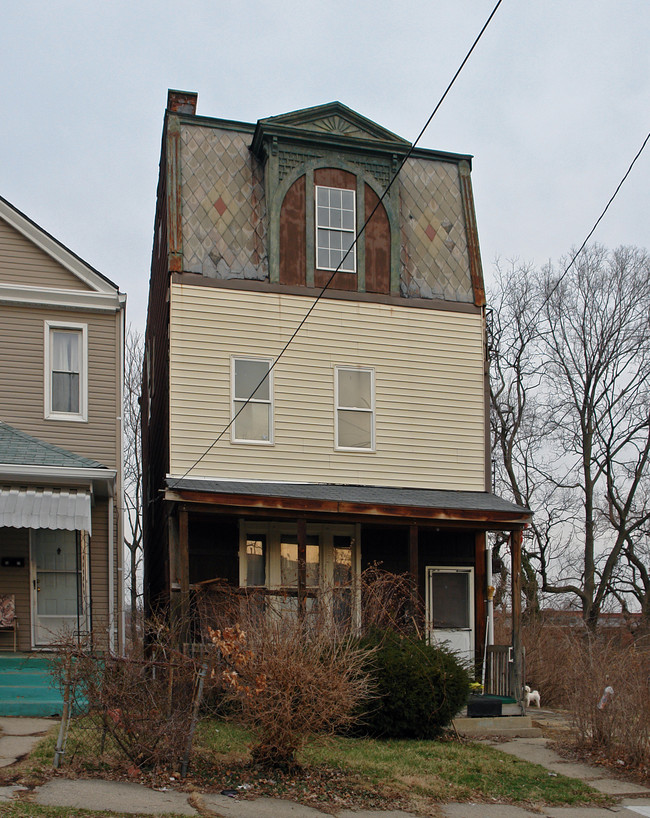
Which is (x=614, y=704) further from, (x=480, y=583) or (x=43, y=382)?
(x=43, y=382)

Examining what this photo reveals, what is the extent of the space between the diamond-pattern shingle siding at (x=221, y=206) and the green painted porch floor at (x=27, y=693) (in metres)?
6.94

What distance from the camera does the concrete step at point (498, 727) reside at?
43.2 ft

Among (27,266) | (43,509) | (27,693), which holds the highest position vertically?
(27,266)

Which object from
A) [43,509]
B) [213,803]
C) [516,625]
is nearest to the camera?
[213,803]

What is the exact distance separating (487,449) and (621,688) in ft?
23.1

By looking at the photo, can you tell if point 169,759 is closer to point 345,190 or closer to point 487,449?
point 487,449

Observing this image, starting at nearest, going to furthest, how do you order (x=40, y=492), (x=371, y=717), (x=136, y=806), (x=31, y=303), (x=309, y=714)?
(x=136, y=806)
(x=309, y=714)
(x=371, y=717)
(x=40, y=492)
(x=31, y=303)

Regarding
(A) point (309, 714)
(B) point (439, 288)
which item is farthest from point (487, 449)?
(A) point (309, 714)

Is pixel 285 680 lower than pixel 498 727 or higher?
higher

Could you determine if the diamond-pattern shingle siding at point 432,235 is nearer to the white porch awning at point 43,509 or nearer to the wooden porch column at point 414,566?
the wooden porch column at point 414,566

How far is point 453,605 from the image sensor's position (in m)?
16.6

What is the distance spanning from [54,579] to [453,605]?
6.84m

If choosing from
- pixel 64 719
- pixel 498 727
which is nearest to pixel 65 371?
pixel 64 719

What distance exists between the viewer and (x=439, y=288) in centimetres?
1739
